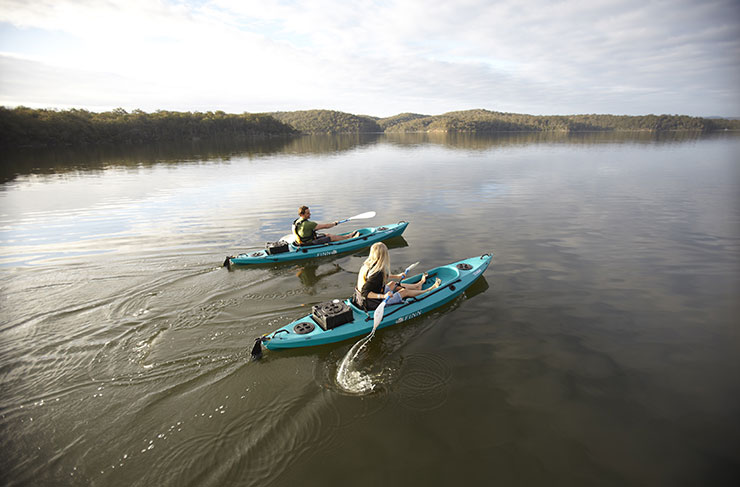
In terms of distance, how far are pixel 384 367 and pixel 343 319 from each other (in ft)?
4.23

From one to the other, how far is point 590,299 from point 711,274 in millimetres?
4609

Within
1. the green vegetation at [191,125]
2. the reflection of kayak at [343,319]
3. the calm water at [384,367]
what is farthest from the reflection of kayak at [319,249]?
the green vegetation at [191,125]

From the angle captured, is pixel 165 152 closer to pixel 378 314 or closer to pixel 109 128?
pixel 109 128

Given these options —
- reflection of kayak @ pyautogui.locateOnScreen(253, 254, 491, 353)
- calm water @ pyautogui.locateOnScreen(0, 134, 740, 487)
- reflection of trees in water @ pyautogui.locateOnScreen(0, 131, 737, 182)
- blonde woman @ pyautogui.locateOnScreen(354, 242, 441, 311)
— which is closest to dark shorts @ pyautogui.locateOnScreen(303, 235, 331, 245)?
calm water @ pyautogui.locateOnScreen(0, 134, 740, 487)

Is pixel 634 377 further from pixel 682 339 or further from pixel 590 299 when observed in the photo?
pixel 590 299

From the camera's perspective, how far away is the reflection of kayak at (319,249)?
10094mm

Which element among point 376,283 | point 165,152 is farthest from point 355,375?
point 165,152

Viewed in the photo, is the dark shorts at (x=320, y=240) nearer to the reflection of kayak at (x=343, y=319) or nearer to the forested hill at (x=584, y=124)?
the reflection of kayak at (x=343, y=319)

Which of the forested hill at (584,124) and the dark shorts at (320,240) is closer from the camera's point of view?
the dark shorts at (320,240)

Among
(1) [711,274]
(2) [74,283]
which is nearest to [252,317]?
(2) [74,283]

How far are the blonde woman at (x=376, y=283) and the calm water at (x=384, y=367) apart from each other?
0.95 meters

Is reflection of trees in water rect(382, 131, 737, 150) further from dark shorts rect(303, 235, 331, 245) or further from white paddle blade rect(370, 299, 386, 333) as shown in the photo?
white paddle blade rect(370, 299, 386, 333)

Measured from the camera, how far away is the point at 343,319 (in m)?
6.62

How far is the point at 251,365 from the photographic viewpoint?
591 centimetres
